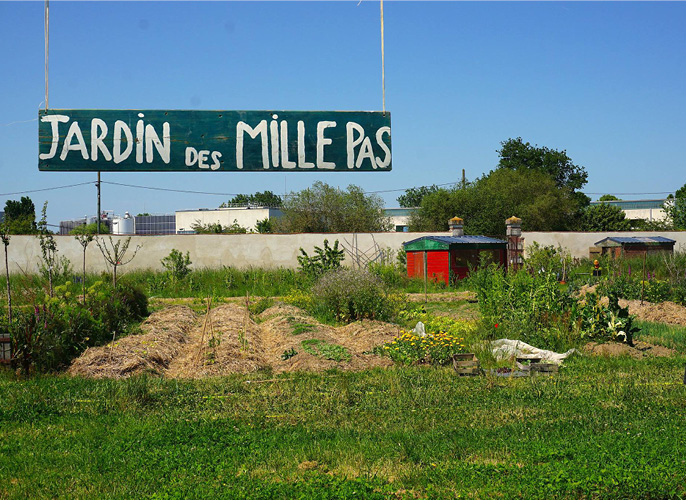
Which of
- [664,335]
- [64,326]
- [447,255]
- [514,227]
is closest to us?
[64,326]

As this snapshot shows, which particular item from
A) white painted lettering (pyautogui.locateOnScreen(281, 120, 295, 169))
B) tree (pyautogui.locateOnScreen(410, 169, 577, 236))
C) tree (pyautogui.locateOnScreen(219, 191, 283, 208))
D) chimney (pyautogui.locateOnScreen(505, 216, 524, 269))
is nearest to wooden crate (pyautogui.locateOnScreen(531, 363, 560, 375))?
white painted lettering (pyautogui.locateOnScreen(281, 120, 295, 169))

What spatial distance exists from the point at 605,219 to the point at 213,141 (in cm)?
4638

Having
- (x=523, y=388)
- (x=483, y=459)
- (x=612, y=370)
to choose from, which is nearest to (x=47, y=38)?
(x=483, y=459)

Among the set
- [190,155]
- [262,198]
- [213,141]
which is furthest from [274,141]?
[262,198]

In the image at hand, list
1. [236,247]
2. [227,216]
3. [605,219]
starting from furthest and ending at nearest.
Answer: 1. [227,216]
2. [605,219]
3. [236,247]

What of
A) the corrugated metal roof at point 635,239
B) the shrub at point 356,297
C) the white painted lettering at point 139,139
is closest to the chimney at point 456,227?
the corrugated metal roof at point 635,239

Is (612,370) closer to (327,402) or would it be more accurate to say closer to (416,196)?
(327,402)

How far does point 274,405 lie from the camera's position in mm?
7062

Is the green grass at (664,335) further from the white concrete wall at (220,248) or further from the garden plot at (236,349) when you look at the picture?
the white concrete wall at (220,248)

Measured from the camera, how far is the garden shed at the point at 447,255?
2316 cm

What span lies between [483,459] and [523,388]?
2.80m

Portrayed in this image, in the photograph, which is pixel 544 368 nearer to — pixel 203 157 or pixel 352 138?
pixel 352 138

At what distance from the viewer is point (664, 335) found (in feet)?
38.2

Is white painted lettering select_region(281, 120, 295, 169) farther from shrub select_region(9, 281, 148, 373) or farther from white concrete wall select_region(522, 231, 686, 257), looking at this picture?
white concrete wall select_region(522, 231, 686, 257)
